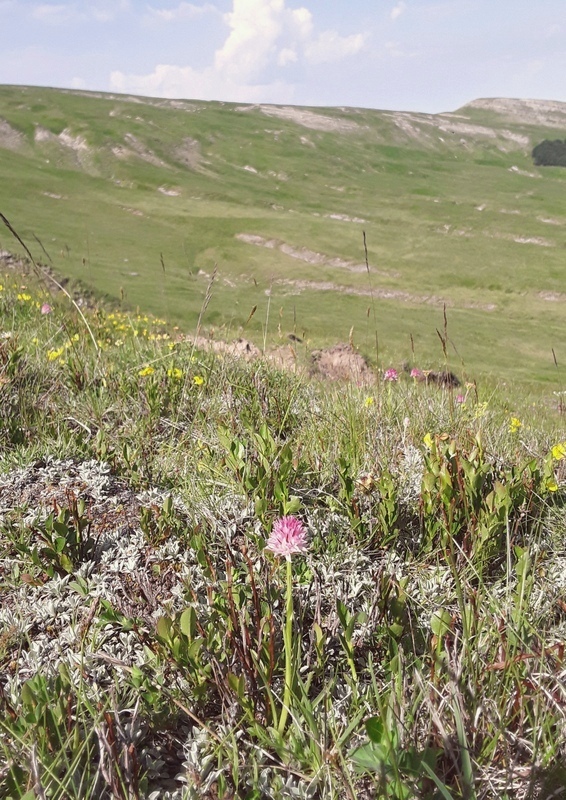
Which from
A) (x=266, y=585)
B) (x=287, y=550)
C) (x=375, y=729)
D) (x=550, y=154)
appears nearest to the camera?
(x=375, y=729)

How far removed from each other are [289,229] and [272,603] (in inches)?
1439

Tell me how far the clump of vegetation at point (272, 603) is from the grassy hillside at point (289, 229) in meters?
1.15

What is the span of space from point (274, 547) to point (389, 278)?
30896 millimetres

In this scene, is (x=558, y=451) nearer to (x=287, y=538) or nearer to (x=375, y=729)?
(x=287, y=538)

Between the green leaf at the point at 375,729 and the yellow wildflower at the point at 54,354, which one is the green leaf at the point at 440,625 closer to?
the green leaf at the point at 375,729

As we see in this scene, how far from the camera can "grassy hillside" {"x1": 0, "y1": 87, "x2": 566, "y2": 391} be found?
18.4 m

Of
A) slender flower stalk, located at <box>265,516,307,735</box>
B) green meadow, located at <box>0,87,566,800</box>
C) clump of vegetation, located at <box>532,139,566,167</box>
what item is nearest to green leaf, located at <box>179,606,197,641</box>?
green meadow, located at <box>0,87,566,800</box>

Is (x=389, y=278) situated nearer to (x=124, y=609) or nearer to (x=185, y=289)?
(x=185, y=289)

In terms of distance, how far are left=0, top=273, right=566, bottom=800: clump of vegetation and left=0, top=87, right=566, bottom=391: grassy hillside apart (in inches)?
45.3

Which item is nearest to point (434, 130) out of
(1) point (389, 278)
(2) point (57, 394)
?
(1) point (389, 278)

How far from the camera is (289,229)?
36750 mm

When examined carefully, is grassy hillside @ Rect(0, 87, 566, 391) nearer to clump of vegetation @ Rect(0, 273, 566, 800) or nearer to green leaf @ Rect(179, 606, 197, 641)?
clump of vegetation @ Rect(0, 273, 566, 800)

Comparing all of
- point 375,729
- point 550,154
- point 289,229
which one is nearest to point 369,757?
point 375,729

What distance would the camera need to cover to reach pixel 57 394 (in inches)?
148
